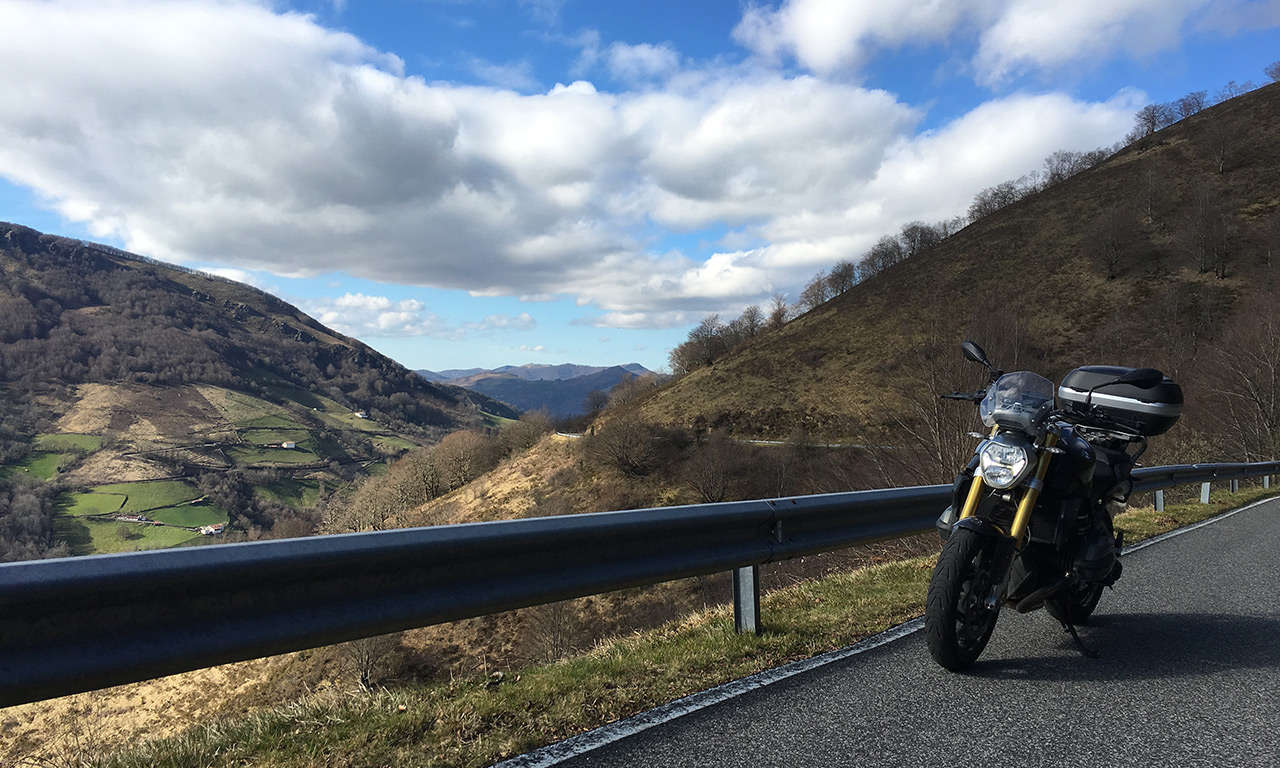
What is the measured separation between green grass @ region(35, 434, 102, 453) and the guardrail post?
6056 inches

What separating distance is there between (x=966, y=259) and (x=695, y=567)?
2862 inches

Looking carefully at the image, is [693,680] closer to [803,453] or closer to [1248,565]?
[1248,565]

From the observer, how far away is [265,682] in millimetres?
17906

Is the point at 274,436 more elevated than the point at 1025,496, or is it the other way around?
the point at 274,436

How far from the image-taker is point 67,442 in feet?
411

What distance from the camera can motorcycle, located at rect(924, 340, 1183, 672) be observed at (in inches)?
118

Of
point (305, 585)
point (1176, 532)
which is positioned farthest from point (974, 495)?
point (1176, 532)

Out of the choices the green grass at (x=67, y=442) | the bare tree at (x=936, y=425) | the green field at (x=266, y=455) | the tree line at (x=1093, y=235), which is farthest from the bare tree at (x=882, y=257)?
the green grass at (x=67, y=442)

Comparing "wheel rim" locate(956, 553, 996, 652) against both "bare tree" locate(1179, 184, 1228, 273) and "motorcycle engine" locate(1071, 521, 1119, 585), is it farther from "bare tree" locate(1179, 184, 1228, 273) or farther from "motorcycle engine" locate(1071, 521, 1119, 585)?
"bare tree" locate(1179, 184, 1228, 273)

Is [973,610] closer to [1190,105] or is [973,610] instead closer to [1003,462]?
[1003,462]

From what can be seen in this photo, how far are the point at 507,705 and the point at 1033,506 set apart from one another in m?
2.46

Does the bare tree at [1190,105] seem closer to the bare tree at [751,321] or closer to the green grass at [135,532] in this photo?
the bare tree at [751,321]

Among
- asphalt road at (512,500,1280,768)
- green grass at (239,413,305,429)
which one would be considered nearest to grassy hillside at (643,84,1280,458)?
asphalt road at (512,500,1280,768)

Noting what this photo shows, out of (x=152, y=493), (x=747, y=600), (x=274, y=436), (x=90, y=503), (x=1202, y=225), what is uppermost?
(x=1202, y=225)
